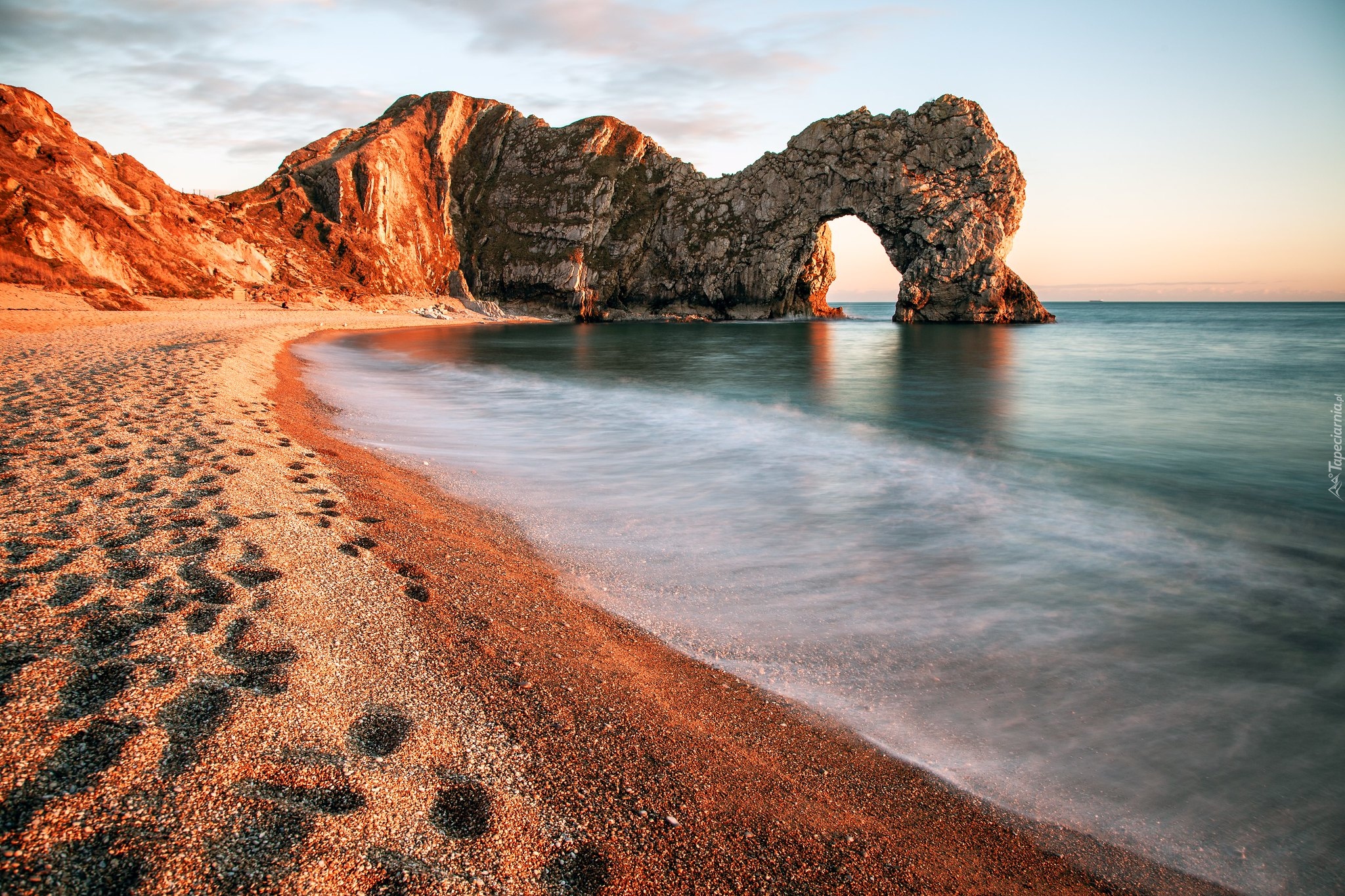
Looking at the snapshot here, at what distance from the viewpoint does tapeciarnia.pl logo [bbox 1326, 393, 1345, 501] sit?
32.0ft

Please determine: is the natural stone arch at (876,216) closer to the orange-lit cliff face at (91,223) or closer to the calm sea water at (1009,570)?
the orange-lit cliff face at (91,223)

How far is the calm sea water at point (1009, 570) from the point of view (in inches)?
138

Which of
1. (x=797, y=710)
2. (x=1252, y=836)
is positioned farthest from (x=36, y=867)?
(x=1252, y=836)

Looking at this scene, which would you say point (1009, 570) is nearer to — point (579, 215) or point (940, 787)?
point (940, 787)

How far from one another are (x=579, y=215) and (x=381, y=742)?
78.8m

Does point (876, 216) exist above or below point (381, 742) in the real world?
above

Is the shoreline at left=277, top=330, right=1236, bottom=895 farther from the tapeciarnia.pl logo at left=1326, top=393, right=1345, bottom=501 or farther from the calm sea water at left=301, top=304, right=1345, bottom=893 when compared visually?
the tapeciarnia.pl logo at left=1326, top=393, right=1345, bottom=501

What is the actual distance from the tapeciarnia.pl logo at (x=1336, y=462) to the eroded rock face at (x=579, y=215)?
45.3 meters

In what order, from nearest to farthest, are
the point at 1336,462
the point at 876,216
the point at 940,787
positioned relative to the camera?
the point at 940,787, the point at 1336,462, the point at 876,216

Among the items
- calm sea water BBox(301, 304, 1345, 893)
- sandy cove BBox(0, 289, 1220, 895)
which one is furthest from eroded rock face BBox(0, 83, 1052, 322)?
sandy cove BBox(0, 289, 1220, 895)

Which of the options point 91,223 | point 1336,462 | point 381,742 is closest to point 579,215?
point 91,223

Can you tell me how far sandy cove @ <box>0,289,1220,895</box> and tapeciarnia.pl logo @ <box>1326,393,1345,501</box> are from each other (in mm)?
10730

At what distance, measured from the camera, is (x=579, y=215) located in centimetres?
7519

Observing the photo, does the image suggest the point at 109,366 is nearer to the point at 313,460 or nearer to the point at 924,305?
the point at 313,460
